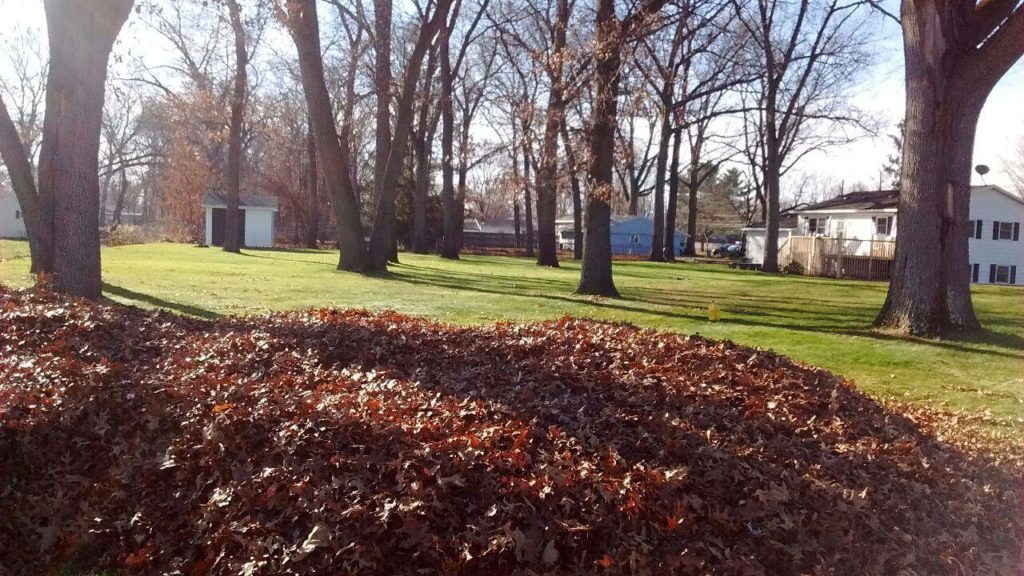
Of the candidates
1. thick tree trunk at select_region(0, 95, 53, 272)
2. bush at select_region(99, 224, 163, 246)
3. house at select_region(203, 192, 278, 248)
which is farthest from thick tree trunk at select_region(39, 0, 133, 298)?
house at select_region(203, 192, 278, 248)

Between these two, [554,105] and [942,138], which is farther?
[554,105]

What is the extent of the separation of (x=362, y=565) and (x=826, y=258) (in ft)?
111

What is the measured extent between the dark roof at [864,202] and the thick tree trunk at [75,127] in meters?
34.7

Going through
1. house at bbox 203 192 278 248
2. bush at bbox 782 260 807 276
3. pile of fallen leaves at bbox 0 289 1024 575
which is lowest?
pile of fallen leaves at bbox 0 289 1024 575

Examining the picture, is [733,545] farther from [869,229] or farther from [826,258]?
[869,229]

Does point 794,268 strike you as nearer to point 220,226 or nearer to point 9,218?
point 220,226

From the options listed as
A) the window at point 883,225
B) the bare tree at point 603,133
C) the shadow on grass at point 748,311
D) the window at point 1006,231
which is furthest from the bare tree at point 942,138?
the window at point 1006,231

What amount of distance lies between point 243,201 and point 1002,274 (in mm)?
39637

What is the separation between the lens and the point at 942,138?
11352mm

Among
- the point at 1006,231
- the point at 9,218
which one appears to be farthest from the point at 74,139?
the point at 9,218

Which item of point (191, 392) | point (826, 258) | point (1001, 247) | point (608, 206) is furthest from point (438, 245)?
point (191, 392)

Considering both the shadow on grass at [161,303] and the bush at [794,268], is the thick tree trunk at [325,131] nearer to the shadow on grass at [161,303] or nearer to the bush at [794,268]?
the shadow on grass at [161,303]

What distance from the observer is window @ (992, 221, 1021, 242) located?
3762 cm

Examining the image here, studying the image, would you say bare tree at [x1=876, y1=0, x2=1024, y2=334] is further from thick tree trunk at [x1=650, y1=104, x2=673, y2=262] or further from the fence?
thick tree trunk at [x1=650, y1=104, x2=673, y2=262]
